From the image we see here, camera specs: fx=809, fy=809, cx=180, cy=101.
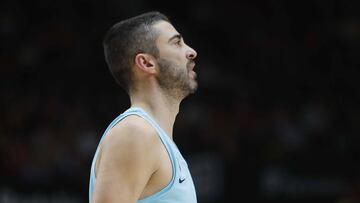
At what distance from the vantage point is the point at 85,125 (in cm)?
1003

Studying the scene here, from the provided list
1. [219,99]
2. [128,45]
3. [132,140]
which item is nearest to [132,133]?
[132,140]

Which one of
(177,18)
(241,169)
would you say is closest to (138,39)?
(241,169)

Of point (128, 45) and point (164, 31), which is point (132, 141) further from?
point (164, 31)

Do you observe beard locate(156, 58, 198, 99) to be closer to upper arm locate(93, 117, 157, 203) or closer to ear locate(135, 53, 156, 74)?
ear locate(135, 53, 156, 74)

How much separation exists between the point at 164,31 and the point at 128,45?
0.60 ft

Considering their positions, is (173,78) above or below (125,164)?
above

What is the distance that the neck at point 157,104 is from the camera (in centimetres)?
346

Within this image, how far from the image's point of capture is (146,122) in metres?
3.26

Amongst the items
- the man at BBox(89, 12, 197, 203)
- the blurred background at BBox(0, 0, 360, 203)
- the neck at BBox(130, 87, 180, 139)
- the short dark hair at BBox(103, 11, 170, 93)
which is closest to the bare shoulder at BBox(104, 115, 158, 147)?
the man at BBox(89, 12, 197, 203)

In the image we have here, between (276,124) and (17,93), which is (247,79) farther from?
(17,93)

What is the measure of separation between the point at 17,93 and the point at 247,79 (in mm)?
3071

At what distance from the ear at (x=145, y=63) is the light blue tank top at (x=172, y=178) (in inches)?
7.3

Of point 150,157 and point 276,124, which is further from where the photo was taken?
point 276,124

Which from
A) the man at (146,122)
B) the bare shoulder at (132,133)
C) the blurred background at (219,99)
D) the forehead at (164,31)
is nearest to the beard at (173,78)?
the man at (146,122)
